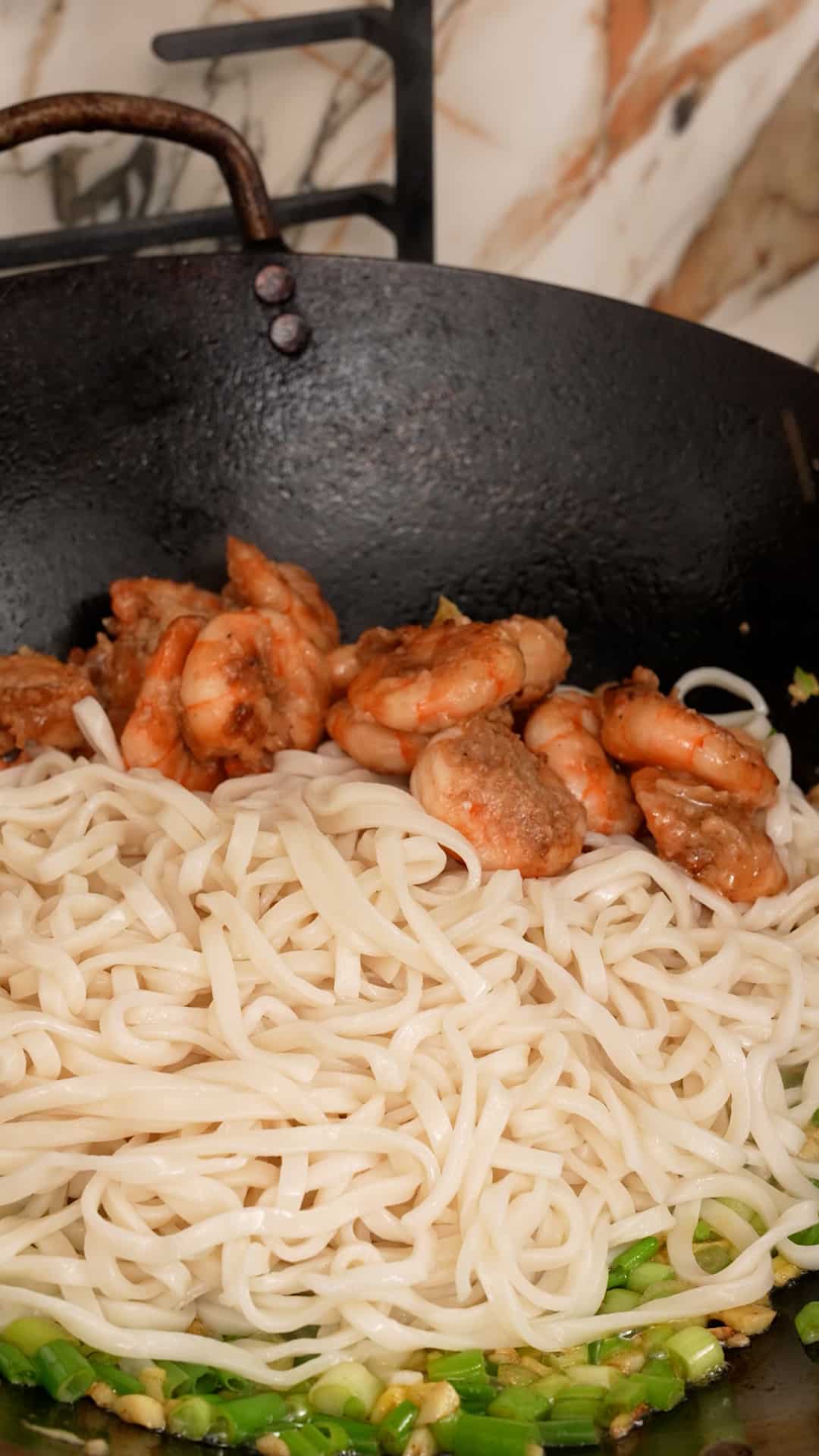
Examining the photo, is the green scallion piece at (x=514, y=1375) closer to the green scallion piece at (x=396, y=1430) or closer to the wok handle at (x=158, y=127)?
the green scallion piece at (x=396, y=1430)

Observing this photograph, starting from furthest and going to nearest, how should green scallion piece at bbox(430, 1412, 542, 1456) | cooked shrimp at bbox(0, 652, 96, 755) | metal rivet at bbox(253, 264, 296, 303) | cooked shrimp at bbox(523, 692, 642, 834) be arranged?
metal rivet at bbox(253, 264, 296, 303)
cooked shrimp at bbox(0, 652, 96, 755)
cooked shrimp at bbox(523, 692, 642, 834)
green scallion piece at bbox(430, 1412, 542, 1456)

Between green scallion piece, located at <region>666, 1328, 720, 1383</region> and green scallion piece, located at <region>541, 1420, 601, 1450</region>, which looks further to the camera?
green scallion piece, located at <region>666, 1328, 720, 1383</region>

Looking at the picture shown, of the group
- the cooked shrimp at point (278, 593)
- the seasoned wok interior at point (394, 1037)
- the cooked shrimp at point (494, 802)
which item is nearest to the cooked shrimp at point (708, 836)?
the seasoned wok interior at point (394, 1037)

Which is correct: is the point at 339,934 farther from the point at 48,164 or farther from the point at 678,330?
the point at 48,164

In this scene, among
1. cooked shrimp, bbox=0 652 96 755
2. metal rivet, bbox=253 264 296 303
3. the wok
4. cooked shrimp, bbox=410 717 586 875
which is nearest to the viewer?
cooked shrimp, bbox=410 717 586 875

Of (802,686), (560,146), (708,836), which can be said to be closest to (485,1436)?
(708,836)

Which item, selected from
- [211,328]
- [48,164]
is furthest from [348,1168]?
[48,164]

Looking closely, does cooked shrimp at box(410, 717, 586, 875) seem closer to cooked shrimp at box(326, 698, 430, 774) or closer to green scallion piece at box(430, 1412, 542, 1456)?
cooked shrimp at box(326, 698, 430, 774)

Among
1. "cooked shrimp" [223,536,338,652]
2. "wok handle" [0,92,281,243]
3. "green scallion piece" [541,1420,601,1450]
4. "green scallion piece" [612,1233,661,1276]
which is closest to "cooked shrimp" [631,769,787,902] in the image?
"green scallion piece" [612,1233,661,1276]
